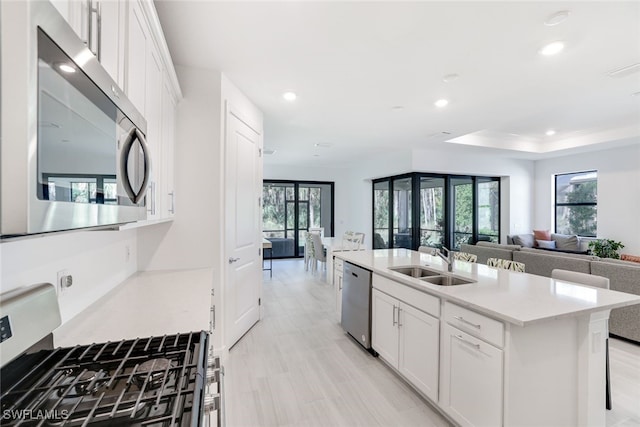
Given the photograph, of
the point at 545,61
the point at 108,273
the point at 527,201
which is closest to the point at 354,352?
the point at 108,273

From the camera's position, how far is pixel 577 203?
6.46 m

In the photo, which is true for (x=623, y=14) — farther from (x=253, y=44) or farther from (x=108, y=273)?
(x=108, y=273)

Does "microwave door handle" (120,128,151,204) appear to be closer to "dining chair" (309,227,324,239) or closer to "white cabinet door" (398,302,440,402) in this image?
"white cabinet door" (398,302,440,402)

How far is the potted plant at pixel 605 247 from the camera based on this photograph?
538 centimetres

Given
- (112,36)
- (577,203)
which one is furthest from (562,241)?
(112,36)

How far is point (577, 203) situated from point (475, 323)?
271 inches

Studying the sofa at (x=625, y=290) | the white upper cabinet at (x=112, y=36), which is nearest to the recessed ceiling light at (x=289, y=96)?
the white upper cabinet at (x=112, y=36)

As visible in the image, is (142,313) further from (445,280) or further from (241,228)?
(445,280)

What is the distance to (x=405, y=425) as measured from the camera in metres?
1.91

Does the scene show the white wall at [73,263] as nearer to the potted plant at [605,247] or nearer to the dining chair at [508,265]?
the dining chair at [508,265]

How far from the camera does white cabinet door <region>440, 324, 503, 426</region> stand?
1.56 metres

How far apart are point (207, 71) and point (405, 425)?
3.25 meters

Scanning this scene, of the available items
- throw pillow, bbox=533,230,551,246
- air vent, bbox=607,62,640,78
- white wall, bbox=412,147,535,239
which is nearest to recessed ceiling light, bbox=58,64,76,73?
air vent, bbox=607,62,640,78

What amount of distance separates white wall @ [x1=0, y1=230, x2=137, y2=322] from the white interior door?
0.97 m
